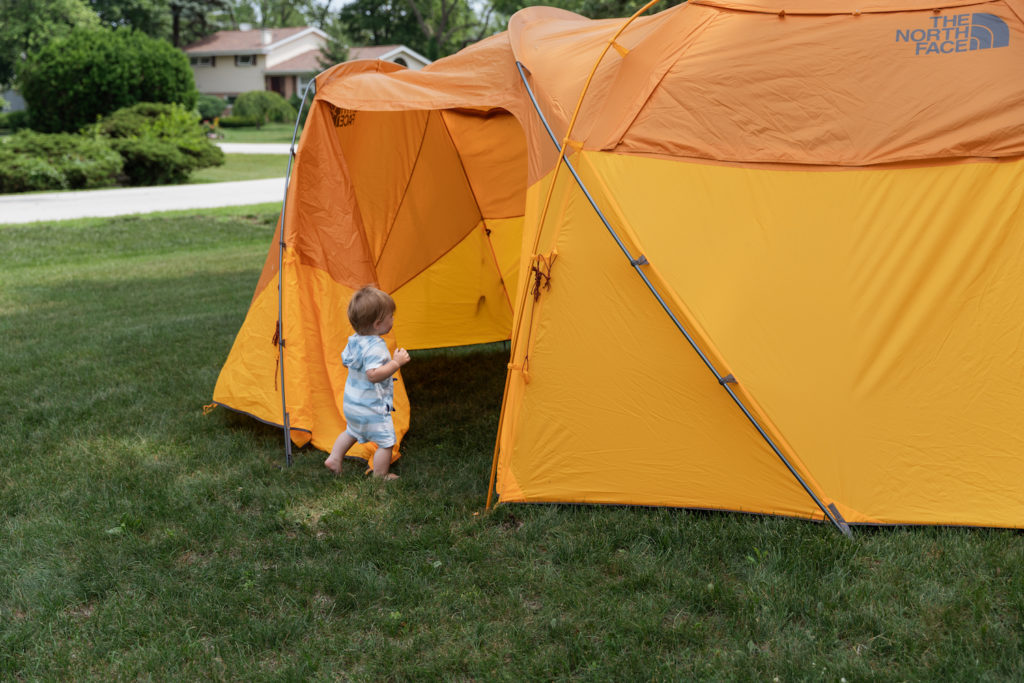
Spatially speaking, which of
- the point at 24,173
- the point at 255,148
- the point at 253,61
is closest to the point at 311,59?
the point at 253,61

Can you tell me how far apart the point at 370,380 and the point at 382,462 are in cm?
43

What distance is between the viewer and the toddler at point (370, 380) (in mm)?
4469

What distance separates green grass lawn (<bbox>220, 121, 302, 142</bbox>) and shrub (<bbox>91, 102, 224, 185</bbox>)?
8501mm

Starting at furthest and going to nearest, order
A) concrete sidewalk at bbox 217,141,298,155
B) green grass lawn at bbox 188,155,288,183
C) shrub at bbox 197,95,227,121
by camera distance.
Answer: shrub at bbox 197,95,227,121, concrete sidewalk at bbox 217,141,298,155, green grass lawn at bbox 188,155,288,183

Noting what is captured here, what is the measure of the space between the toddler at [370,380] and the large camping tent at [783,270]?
2.27 ft

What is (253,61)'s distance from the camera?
51.5 metres

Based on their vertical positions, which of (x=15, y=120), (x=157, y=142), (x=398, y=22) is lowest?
(x=15, y=120)

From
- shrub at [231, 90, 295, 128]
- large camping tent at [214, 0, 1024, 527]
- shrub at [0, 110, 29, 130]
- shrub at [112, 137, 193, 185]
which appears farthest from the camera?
shrub at [231, 90, 295, 128]

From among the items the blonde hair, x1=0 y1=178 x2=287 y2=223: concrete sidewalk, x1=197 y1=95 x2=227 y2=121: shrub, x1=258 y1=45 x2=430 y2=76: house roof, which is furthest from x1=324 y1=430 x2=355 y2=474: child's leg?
x1=258 y1=45 x2=430 y2=76: house roof

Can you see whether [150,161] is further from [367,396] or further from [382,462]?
[382,462]

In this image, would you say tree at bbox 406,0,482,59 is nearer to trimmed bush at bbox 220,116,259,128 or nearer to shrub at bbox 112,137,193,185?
trimmed bush at bbox 220,116,259,128

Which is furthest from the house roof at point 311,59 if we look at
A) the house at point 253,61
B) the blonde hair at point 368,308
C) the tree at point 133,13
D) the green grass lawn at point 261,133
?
the blonde hair at point 368,308

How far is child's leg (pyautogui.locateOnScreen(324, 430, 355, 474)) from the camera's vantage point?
465cm

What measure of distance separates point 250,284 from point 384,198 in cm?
412
